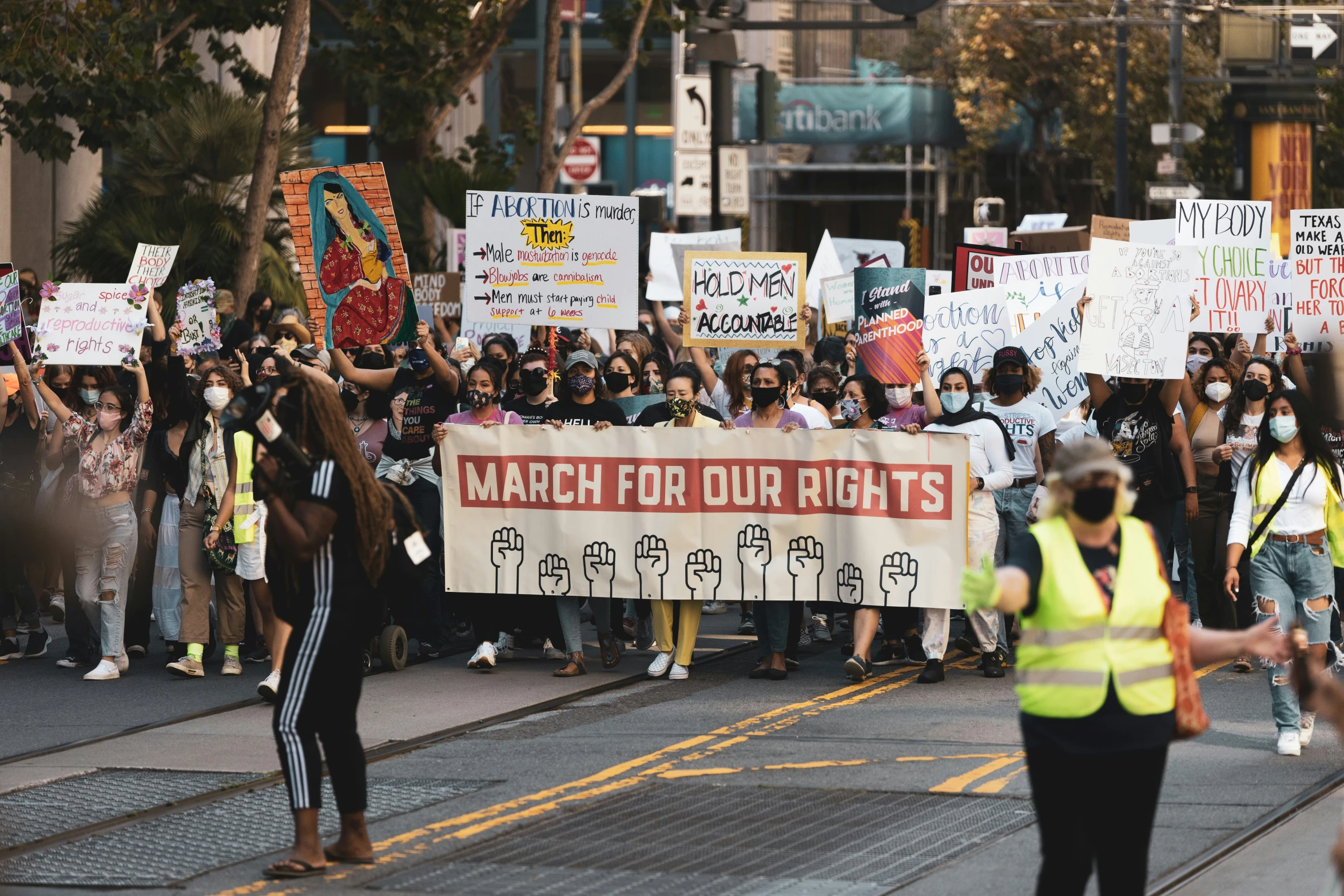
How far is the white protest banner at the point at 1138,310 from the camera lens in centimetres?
1200

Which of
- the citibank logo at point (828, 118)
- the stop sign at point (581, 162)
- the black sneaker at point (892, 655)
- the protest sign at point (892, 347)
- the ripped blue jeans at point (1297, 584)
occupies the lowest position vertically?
the black sneaker at point (892, 655)

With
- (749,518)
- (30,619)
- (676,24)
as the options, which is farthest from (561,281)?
(676,24)

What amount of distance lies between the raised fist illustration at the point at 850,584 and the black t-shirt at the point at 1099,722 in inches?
223

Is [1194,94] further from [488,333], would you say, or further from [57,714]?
[57,714]

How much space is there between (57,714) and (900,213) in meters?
38.0

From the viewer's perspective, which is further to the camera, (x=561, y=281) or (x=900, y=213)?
(x=900, y=213)

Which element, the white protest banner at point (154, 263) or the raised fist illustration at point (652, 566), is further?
the white protest banner at point (154, 263)

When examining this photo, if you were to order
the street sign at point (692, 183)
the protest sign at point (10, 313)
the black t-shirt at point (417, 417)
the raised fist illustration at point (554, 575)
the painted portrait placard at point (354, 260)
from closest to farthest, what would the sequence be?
the raised fist illustration at point (554, 575), the black t-shirt at point (417, 417), the painted portrait placard at point (354, 260), the protest sign at point (10, 313), the street sign at point (692, 183)

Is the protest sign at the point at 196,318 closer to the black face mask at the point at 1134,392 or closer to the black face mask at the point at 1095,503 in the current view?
the black face mask at the point at 1134,392

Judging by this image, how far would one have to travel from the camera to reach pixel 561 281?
1405cm

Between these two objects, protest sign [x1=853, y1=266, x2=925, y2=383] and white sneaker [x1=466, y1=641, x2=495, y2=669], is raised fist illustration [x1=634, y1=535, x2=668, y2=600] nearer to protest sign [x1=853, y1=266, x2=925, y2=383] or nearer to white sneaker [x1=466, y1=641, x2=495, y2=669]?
white sneaker [x1=466, y1=641, x2=495, y2=669]

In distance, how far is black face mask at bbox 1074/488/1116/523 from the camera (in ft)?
18.1

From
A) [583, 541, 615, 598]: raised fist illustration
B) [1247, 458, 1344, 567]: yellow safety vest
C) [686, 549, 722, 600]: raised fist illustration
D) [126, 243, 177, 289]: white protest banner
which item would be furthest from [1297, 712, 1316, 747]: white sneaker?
[126, 243, 177, 289]: white protest banner

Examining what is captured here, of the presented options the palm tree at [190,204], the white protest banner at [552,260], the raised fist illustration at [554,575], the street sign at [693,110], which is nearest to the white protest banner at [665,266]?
the street sign at [693,110]
